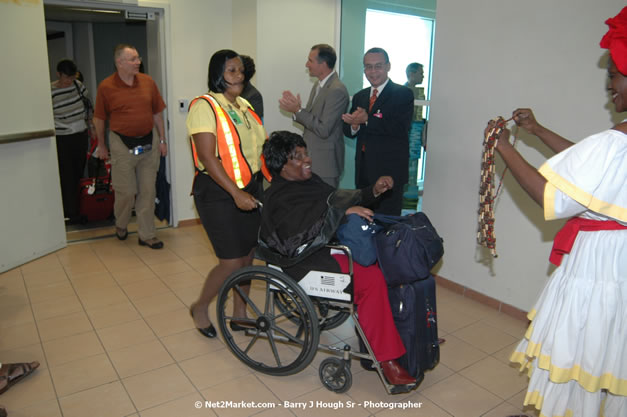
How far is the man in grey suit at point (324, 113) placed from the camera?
134 inches

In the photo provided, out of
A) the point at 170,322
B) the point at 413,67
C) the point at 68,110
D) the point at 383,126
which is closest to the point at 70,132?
the point at 68,110

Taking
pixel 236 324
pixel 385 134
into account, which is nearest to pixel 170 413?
pixel 236 324

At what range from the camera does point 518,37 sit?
2.77 m

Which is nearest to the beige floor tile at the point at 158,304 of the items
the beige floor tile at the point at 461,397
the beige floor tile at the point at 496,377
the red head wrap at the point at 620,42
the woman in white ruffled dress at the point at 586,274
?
the beige floor tile at the point at 461,397

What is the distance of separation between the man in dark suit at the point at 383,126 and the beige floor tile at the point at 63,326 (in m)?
2.01

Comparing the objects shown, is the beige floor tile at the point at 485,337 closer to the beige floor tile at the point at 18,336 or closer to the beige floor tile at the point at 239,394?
the beige floor tile at the point at 239,394

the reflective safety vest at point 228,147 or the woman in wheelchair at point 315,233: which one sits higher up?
the reflective safety vest at point 228,147

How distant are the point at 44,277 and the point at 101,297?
617 millimetres

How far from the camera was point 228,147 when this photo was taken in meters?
2.35

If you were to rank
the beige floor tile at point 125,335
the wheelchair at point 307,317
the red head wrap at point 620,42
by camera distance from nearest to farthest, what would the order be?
the red head wrap at point 620,42 < the wheelchair at point 307,317 < the beige floor tile at point 125,335

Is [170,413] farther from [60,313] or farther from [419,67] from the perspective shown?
[419,67]

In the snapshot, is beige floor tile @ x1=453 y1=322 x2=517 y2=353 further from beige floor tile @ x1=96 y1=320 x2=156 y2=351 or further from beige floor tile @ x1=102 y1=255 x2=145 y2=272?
beige floor tile @ x1=102 y1=255 x2=145 y2=272

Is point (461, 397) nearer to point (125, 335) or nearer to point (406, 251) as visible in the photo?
point (406, 251)

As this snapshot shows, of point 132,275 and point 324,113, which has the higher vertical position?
point 324,113
